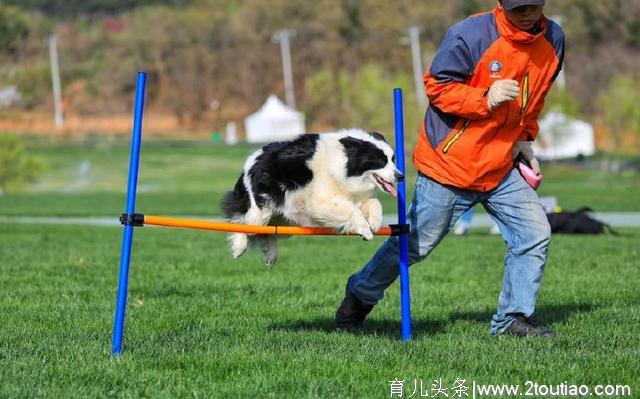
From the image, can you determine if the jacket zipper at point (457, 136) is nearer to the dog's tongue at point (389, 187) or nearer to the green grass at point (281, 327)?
the dog's tongue at point (389, 187)

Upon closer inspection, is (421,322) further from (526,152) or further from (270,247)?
(526,152)

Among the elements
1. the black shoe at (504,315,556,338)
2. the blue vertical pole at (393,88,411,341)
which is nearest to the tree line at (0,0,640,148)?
the black shoe at (504,315,556,338)

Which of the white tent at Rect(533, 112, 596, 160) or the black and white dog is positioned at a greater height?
the white tent at Rect(533, 112, 596, 160)

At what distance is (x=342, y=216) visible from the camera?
6727 mm

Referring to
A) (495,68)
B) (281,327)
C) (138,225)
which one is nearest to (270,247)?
(281,327)

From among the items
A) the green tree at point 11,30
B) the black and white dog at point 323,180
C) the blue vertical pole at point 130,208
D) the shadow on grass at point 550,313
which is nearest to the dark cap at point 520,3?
the black and white dog at point 323,180

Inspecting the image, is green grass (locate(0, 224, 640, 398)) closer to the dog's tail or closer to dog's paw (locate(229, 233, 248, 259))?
dog's paw (locate(229, 233, 248, 259))

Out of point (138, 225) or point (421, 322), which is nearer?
point (138, 225)

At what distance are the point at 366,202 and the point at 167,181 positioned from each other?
46626 mm

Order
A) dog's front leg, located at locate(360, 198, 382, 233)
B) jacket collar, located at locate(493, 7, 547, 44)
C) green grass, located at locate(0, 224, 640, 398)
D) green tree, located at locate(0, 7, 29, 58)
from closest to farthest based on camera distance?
1. green grass, located at locate(0, 224, 640, 398)
2. jacket collar, located at locate(493, 7, 547, 44)
3. dog's front leg, located at locate(360, 198, 382, 233)
4. green tree, located at locate(0, 7, 29, 58)

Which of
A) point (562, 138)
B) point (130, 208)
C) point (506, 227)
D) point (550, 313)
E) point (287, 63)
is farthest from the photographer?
point (287, 63)

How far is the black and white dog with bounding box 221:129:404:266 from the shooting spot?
22.2ft

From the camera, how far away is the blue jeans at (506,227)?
7.09m

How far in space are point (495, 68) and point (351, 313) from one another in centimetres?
208
